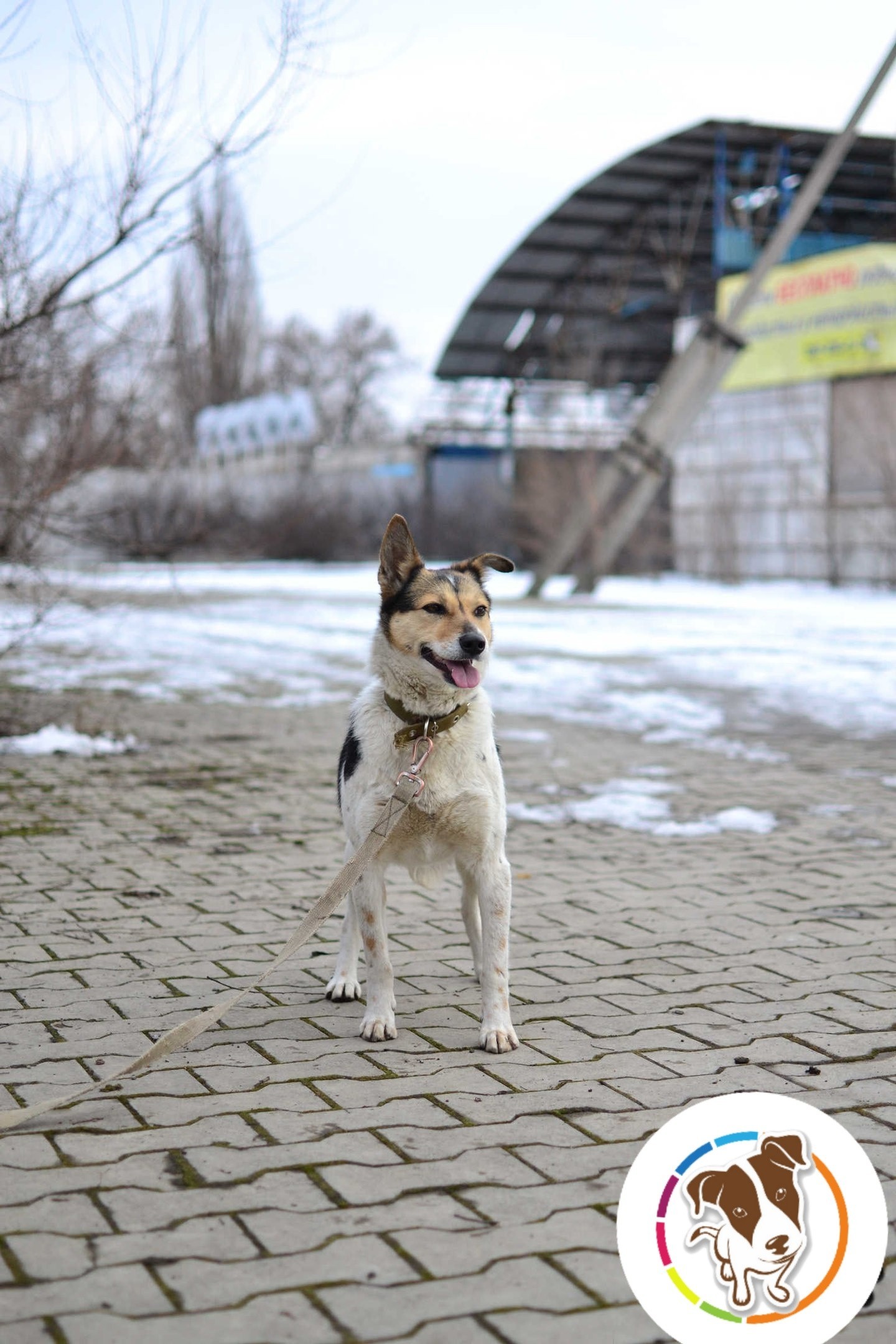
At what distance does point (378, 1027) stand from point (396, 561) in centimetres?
145

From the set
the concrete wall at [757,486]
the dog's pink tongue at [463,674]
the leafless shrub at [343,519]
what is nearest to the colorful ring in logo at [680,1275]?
the dog's pink tongue at [463,674]

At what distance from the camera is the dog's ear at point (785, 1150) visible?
2.76m

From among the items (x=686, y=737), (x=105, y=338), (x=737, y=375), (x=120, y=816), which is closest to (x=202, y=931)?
(x=120, y=816)

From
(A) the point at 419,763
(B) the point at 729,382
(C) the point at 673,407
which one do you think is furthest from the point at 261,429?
(A) the point at 419,763

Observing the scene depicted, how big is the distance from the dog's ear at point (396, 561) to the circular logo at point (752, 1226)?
2184 mm

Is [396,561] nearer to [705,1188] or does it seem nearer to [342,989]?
[342,989]

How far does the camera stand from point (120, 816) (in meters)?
7.98

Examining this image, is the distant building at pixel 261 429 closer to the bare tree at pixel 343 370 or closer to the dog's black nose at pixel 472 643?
the bare tree at pixel 343 370

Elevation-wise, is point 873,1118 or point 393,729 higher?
point 393,729

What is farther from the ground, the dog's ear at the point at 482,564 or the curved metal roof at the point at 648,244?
the curved metal roof at the point at 648,244

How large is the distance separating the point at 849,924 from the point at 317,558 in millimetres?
39652

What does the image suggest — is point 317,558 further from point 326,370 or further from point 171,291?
point 171,291

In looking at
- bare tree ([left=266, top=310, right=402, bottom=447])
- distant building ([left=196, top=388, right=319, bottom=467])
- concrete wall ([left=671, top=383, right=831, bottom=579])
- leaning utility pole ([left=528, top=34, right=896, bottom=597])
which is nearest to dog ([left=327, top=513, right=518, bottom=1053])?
leaning utility pole ([left=528, top=34, right=896, bottom=597])

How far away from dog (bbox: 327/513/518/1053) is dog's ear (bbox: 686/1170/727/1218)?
59.5 inches
